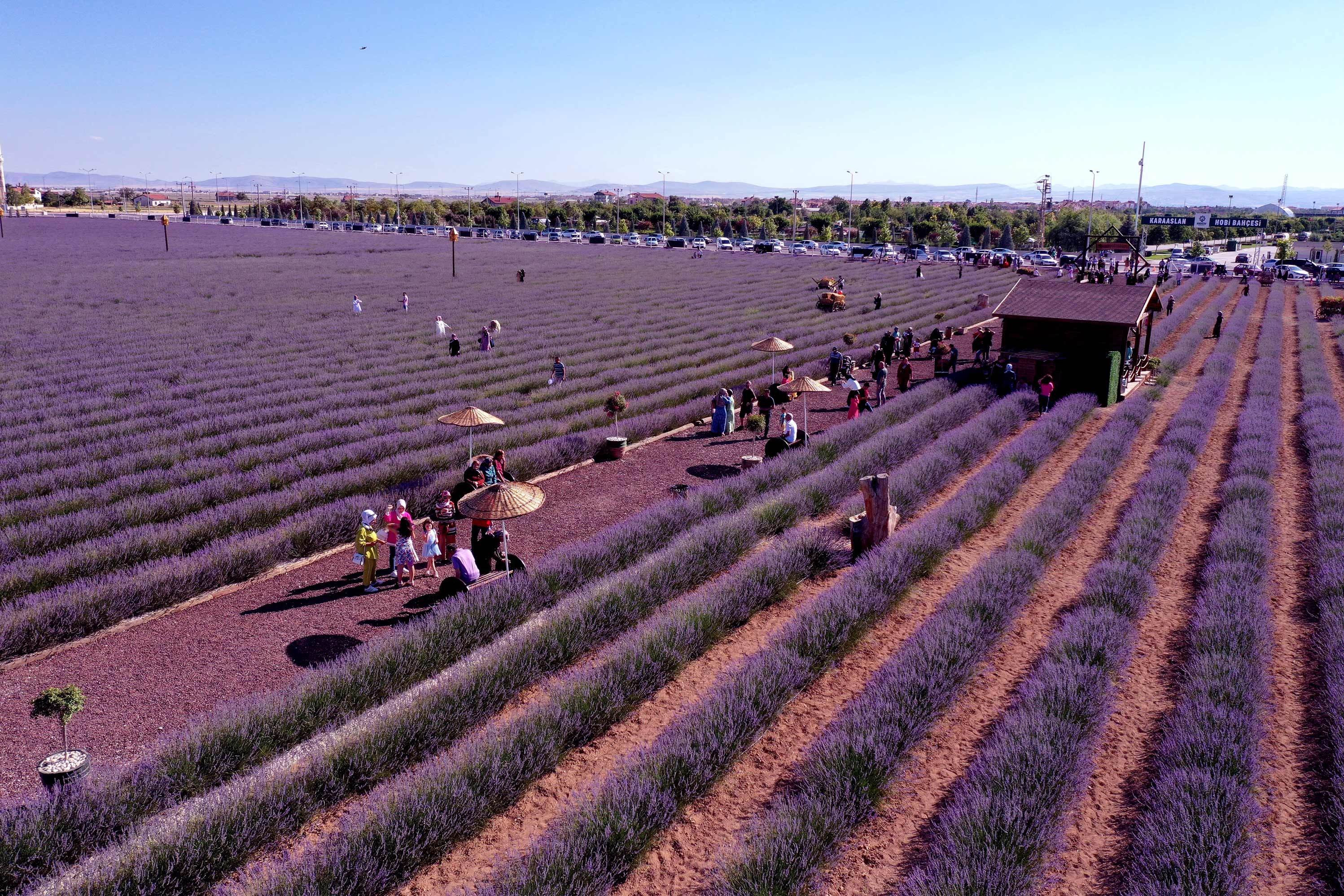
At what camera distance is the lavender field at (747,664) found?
731 centimetres

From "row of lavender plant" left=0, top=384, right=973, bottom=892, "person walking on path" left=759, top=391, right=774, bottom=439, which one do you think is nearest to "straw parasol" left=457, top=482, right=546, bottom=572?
"row of lavender plant" left=0, top=384, right=973, bottom=892

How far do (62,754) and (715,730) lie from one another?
6257 millimetres

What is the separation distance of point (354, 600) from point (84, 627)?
3324 mm

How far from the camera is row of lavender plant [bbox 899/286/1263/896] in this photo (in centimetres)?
711

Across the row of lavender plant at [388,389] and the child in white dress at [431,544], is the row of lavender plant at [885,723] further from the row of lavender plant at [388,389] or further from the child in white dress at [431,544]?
the row of lavender plant at [388,389]

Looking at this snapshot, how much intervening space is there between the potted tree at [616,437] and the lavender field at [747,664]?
50 cm

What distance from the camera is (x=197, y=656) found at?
1073 cm

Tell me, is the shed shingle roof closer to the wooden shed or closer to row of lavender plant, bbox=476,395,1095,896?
the wooden shed

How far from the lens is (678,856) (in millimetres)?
7586

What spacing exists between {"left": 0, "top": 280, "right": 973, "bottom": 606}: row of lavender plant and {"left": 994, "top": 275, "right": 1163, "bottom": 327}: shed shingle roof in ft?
45.7

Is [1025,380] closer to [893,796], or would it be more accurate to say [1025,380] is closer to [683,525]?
[683,525]

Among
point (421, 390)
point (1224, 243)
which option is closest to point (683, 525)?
point (421, 390)

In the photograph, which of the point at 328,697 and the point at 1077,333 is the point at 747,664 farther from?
the point at 1077,333

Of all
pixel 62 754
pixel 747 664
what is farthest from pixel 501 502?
pixel 62 754
